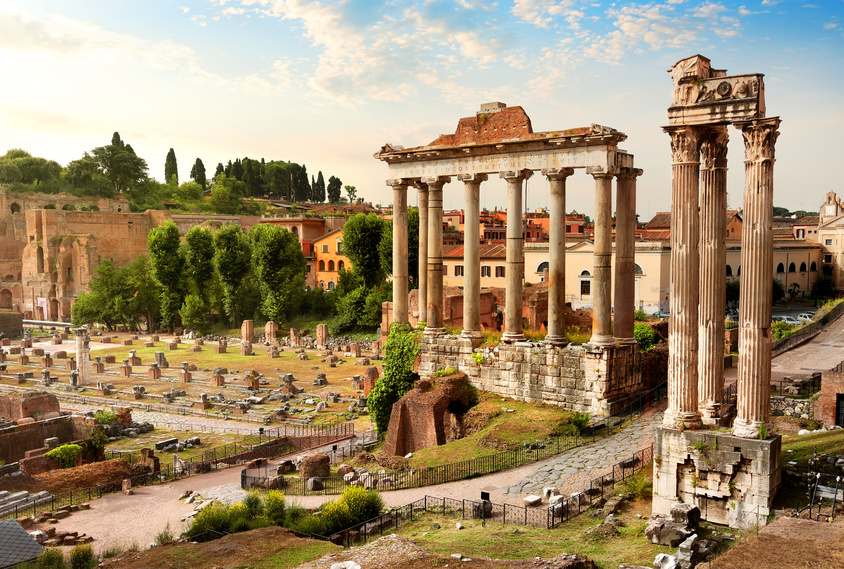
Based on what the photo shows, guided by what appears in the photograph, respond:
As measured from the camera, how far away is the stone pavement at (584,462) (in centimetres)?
1548

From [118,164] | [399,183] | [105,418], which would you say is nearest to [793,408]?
[399,183]

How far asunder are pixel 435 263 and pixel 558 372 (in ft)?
18.3

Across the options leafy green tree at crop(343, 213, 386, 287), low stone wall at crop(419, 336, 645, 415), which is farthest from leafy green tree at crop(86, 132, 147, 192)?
low stone wall at crop(419, 336, 645, 415)

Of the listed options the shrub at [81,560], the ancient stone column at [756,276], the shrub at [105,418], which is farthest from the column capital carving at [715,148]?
the shrub at [105,418]

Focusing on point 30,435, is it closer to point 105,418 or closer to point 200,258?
point 105,418

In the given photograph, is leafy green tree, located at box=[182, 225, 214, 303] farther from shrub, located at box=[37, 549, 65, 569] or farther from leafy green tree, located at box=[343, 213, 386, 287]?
shrub, located at box=[37, 549, 65, 569]

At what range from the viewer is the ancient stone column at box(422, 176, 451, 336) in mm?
23172

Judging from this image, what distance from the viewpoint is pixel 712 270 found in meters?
12.8

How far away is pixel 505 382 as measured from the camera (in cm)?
2128

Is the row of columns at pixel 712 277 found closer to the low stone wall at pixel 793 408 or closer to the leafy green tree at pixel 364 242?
the low stone wall at pixel 793 408

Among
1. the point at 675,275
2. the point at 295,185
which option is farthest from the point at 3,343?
the point at 295,185

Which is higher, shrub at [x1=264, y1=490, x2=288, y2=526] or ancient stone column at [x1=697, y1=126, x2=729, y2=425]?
ancient stone column at [x1=697, y1=126, x2=729, y2=425]

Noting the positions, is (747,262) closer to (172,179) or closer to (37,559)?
(37,559)

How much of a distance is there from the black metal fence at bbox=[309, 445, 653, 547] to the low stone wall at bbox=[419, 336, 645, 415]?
4039 mm
